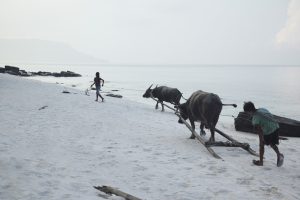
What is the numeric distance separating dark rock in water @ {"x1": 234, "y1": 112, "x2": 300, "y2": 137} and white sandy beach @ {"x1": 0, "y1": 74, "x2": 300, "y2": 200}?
2.96 m

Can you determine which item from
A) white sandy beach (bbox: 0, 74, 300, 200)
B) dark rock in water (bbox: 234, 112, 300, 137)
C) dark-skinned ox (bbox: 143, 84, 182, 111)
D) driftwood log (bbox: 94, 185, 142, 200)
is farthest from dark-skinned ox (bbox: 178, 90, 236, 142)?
dark-skinned ox (bbox: 143, 84, 182, 111)

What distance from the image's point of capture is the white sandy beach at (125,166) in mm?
7020

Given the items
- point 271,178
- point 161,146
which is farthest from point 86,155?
point 271,178

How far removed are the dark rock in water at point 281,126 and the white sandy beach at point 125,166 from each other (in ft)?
9.72

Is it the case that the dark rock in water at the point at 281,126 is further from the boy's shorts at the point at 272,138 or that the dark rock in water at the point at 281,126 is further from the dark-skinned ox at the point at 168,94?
the boy's shorts at the point at 272,138

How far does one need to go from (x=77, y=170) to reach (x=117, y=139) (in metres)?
4.01

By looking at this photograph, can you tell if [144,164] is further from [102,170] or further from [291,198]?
[291,198]

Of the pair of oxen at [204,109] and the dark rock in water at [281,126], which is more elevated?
the pair of oxen at [204,109]

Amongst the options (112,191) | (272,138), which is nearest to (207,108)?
(272,138)

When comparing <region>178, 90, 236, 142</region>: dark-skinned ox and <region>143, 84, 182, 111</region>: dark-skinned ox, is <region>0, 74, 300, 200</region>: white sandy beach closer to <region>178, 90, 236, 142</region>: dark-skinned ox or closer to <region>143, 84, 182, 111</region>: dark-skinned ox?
<region>178, 90, 236, 142</region>: dark-skinned ox

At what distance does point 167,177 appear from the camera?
26.7 feet

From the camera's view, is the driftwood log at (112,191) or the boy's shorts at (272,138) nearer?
the driftwood log at (112,191)

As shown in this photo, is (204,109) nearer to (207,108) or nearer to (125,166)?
(207,108)

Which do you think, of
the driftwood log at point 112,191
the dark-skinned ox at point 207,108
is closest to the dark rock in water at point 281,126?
the dark-skinned ox at point 207,108
